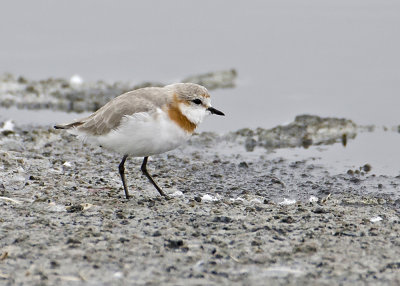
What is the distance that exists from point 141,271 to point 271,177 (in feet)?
12.2

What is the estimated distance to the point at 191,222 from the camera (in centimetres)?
593

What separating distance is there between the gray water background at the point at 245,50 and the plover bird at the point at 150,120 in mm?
4062

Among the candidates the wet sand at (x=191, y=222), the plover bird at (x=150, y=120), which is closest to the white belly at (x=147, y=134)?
the plover bird at (x=150, y=120)

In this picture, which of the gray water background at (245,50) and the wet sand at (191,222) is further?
the gray water background at (245,50)

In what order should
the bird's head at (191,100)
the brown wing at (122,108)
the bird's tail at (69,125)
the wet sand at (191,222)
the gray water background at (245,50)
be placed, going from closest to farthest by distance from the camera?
the wet sand at (191,222), the brown wing at (122,108), the bird's head at (191,100), the bird's tail at (69,125), the gray water background at (245,50)

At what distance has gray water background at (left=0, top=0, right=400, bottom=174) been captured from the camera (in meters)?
12.1

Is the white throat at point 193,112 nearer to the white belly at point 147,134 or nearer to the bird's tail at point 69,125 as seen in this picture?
the white belly at point 147,134

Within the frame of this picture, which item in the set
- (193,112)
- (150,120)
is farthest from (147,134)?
(193,112)

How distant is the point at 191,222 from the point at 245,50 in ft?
31.4

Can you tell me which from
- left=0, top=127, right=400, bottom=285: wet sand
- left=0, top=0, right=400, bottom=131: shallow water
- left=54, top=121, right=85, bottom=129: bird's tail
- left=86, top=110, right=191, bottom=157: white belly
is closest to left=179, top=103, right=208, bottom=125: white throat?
left=86, top=110, right=191, bottom=157: white belly

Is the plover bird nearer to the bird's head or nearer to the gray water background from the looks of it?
the bird's head

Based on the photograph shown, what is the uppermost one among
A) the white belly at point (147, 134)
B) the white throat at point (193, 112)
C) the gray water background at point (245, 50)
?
the gray water background at point (245, 50)

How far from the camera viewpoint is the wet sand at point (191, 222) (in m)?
4.82

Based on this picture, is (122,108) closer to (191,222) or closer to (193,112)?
(193,112)
